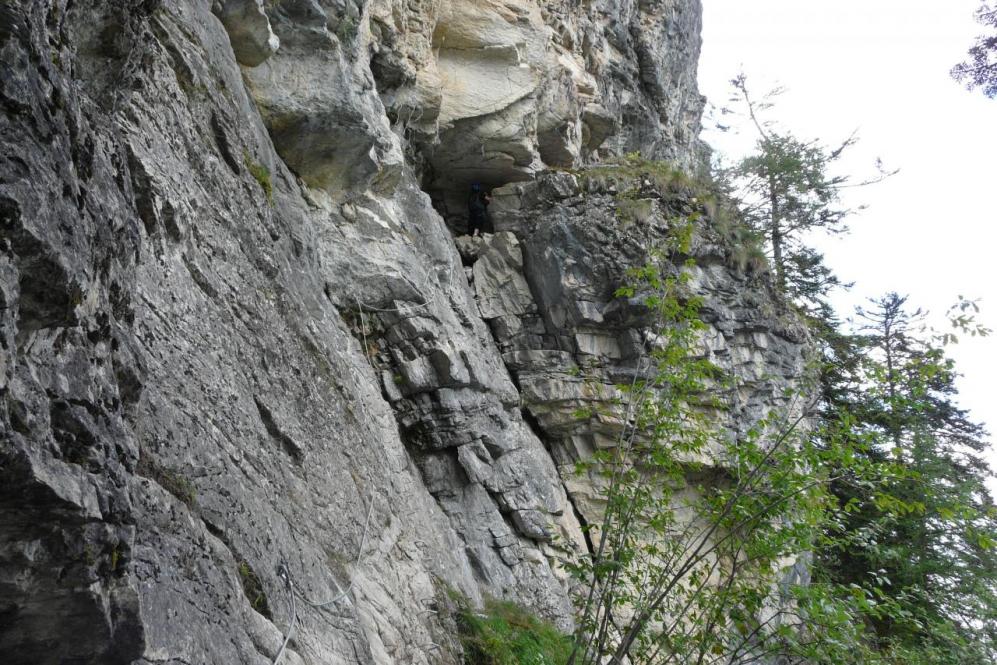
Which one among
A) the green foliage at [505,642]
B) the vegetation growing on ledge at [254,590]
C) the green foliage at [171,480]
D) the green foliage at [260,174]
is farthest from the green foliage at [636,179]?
the green foliage at [171,480]

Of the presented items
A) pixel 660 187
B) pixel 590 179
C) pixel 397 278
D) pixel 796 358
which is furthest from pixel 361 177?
pixel 796 358

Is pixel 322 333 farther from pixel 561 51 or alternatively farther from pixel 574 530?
pixel 561 51

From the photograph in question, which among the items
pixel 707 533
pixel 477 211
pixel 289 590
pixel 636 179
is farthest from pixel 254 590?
pixel 636 179

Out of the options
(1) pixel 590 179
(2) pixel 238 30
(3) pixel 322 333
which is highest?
(1) pixel 590 179

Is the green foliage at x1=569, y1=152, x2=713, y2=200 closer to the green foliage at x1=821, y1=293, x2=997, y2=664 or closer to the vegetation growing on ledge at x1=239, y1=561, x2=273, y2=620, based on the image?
the green foliage at x1=821, y1=293, x2=997, y2=664

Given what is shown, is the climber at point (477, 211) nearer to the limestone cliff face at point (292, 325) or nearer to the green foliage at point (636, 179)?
the limestone cliff face at point (292, 325)

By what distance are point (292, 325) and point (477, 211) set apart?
8975 mm

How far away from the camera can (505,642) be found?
718cm

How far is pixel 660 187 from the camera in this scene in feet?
49.7

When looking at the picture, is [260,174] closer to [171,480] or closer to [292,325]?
[292,325]

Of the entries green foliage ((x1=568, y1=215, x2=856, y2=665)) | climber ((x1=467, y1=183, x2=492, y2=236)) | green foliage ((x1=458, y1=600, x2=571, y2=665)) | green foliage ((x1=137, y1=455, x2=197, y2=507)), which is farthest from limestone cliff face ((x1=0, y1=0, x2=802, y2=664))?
green foliage ((x1=568, y1=215, x2=856, y2=665))

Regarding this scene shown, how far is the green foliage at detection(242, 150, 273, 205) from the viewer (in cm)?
706

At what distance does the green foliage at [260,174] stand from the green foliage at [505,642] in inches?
185

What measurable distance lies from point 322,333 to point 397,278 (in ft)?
9.01
